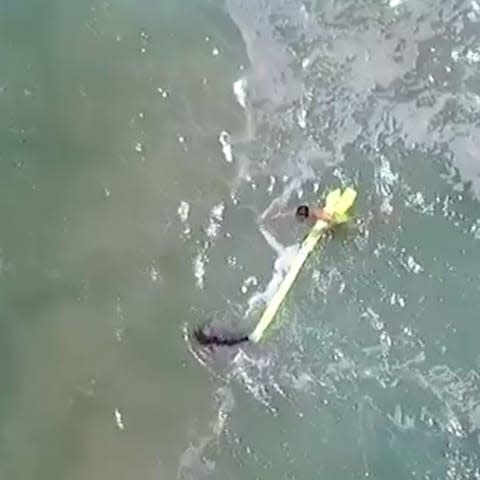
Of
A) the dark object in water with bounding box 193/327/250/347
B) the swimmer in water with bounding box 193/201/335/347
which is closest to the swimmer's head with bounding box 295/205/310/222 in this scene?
the swimmer in water with bounding box 193/201/335/347

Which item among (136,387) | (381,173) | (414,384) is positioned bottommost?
(136,387)

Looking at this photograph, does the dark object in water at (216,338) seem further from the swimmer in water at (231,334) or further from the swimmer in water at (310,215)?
the swimmer in water at (310,215)

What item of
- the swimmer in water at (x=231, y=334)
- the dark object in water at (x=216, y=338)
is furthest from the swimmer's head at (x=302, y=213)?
the dark object in water at (x=216, y=338)

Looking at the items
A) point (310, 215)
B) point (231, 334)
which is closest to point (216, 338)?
point (231, 334)

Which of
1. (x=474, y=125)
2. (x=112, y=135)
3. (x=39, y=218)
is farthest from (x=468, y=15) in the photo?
(x=39, y=218)

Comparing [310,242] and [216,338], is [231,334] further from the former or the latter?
[310,242]

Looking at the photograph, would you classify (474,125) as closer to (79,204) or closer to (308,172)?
(308,172)
